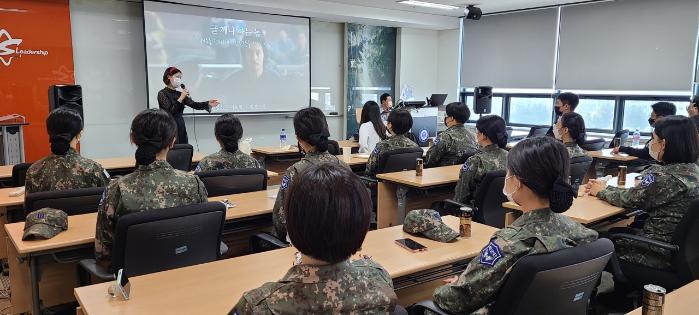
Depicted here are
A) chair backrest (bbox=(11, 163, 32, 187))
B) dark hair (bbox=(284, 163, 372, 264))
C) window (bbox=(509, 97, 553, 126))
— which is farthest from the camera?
window (bbox=(509, 97, 553, 126))

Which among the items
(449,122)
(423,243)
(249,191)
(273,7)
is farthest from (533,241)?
(273,7)

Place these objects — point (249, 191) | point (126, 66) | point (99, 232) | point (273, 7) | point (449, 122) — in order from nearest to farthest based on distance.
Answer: point (99, 232) < point (249, 191) < point (449, 122) < point (126, 66) < point (273, 7)

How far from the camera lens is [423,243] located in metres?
2.25

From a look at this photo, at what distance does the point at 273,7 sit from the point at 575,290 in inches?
246

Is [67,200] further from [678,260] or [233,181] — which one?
[678,260]

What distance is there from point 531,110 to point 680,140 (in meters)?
5.97

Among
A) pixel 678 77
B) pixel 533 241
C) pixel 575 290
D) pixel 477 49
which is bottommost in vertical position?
pixel 575 290

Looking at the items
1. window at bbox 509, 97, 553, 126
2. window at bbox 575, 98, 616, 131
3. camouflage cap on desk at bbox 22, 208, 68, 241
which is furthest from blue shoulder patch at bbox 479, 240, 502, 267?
window at bbox 509, 97, 553, 126

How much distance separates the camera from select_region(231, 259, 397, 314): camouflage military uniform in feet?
3.66

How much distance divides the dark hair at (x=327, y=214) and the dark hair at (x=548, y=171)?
2.61 feet

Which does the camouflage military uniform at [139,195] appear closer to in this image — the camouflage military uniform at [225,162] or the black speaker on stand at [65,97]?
the camouflage military uniform at [225,162]

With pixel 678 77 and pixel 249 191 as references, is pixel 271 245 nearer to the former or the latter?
pixel 249 191

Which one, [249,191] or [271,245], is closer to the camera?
[271,245]

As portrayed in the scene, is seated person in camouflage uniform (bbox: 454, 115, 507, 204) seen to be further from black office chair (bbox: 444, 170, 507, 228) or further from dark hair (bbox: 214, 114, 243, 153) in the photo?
dark hair (bbox: 214, 114, 243, 153)
